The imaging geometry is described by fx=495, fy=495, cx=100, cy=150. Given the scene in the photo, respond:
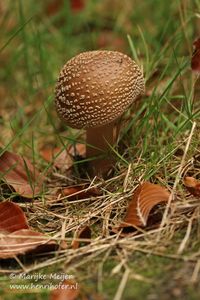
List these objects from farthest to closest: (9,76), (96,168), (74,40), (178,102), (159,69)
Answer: (74,40), (9,76), (159,69), (178,102), (96,168)

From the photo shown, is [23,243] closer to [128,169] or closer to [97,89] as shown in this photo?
[128,169]

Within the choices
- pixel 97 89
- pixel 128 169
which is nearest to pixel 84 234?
pixel 128 169

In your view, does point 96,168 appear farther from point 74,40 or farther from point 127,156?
point 74,40

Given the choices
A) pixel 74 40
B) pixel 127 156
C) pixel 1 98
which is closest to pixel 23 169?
pixel 127 156

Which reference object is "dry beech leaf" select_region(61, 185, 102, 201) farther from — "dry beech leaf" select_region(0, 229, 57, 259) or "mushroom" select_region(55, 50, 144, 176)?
"dry beech leaf" select_region(0, 229, 57, 259)

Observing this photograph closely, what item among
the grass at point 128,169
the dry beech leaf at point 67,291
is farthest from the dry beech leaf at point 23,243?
the dry beech leaf at point 67,291

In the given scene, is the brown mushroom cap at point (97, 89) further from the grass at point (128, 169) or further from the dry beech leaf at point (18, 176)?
the dry beech leaf at point (18, 176)

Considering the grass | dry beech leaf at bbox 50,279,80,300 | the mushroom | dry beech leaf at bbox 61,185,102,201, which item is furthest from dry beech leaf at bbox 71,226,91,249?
the mushroom
